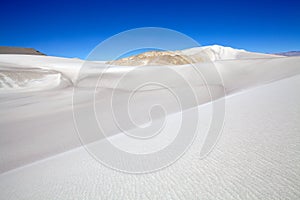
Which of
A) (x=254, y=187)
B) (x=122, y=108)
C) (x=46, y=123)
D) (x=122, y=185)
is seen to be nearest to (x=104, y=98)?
(x=122, y=108)

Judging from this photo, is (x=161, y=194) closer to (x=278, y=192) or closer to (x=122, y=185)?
(x=122, y=185)

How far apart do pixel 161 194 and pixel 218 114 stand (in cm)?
168

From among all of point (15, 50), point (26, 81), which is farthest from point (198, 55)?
point (15, 50)

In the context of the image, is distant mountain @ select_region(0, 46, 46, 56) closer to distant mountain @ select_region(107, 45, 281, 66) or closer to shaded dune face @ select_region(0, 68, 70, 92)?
distant mountain @ select_region(107, 45, 281, 66)

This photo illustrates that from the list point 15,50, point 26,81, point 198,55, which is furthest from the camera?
point 15,50

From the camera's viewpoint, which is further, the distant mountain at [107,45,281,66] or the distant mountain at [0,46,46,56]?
the distant mountain at [0,46,46,56]

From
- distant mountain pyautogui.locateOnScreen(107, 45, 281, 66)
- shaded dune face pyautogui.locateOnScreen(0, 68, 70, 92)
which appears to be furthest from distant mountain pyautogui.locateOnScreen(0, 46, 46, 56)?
shaded dune face pyautogui.locateOnScreen(0, 68, 70, 92)

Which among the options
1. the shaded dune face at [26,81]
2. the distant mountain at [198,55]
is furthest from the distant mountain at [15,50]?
the shaded dune face at [26,81]

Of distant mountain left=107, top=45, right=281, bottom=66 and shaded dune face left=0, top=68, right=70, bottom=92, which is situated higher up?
distant mountain left=107, top=45, right=281, bottom=66

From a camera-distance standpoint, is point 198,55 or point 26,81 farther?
point 198,55

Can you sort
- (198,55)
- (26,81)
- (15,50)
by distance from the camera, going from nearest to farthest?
(26,81), (198,55), (15,50)

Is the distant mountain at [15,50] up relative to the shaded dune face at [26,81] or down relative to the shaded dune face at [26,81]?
up

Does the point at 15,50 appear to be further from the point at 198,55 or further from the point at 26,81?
the point at 26,81

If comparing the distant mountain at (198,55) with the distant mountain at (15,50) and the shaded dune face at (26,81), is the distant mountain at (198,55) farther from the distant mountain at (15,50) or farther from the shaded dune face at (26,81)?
the distant mountain at (15,50)
